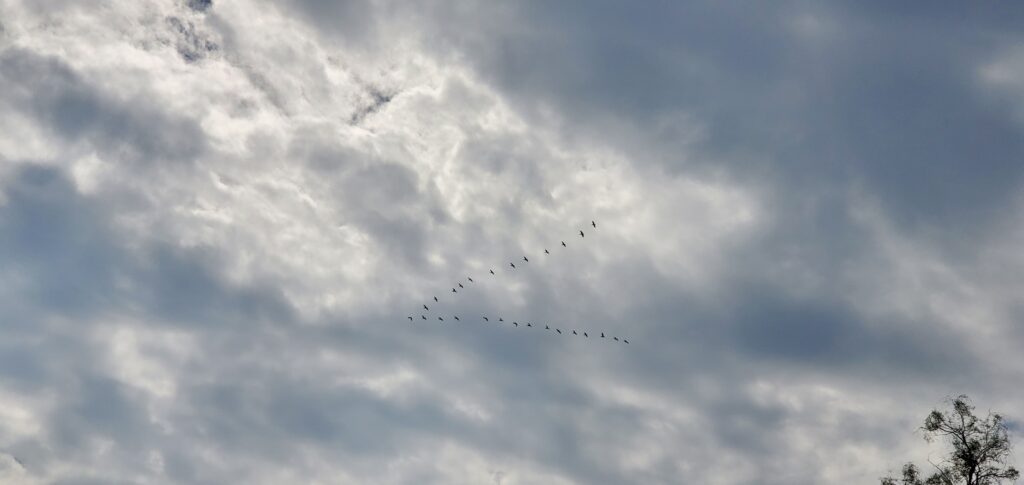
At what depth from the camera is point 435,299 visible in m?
110

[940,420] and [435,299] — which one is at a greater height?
[435,299]

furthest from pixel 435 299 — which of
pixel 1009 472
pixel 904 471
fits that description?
pixel 1009 472

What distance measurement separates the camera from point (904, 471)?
86.9 meters

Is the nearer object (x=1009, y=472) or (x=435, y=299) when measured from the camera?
(x=1009, y=472)

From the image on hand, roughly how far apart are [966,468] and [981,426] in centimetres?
478

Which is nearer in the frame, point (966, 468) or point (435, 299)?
point (966, 468)

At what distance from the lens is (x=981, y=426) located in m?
85.1

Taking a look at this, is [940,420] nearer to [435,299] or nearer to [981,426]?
[981,426]

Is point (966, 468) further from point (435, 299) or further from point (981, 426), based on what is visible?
point (435, 299)

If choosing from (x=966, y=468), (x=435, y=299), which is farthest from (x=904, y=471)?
(x=435, y=299)

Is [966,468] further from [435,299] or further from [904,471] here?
[435,299]

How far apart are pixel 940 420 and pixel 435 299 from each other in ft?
207

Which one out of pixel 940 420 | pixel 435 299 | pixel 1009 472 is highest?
pixel 435 299

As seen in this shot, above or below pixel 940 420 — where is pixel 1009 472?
below
